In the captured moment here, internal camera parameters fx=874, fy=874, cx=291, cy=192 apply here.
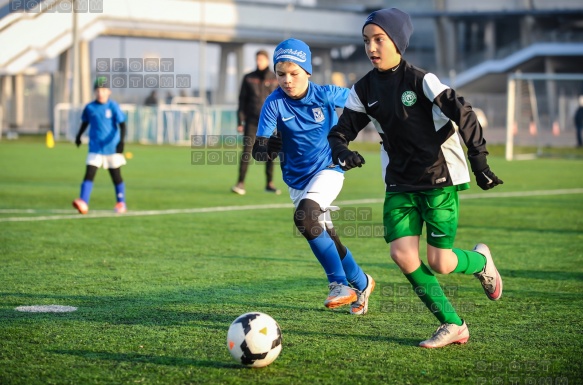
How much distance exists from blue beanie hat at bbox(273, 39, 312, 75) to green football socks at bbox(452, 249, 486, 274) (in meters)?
1.87

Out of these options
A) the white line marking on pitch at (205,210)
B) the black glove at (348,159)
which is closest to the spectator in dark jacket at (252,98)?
the white line marking on pitch at (205,210)

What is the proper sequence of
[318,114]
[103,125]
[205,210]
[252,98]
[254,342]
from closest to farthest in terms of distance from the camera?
[254,342] → [318,114] → [103,125] → [205,210] → [252,98]

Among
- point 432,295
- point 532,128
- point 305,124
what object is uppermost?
point 305,124

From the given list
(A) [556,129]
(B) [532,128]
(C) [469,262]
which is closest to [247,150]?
(C) [469,262]

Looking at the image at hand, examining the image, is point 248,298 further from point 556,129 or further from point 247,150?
point 556,129

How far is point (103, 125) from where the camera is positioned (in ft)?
40.6

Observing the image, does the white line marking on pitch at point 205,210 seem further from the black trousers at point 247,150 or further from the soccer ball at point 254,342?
the soccer ball at point 254,342

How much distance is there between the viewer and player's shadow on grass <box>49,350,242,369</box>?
475 cm

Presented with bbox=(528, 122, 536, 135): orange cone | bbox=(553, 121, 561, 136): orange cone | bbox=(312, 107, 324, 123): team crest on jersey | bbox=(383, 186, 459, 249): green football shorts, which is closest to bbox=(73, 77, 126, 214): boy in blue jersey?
bbox=(312, 107, 324, 123): team crest on jersey

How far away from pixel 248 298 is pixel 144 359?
1.87 metres

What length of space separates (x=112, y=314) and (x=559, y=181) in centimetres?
1467

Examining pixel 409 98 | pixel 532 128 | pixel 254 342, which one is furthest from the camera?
pixel 532 128

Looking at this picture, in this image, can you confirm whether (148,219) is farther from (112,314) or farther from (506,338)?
(506,338)

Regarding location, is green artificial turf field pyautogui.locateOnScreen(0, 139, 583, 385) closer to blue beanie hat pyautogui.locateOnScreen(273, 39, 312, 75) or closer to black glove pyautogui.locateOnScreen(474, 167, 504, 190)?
black glove pyautogui.locateOnScreen(474, 167, 504, 190)
